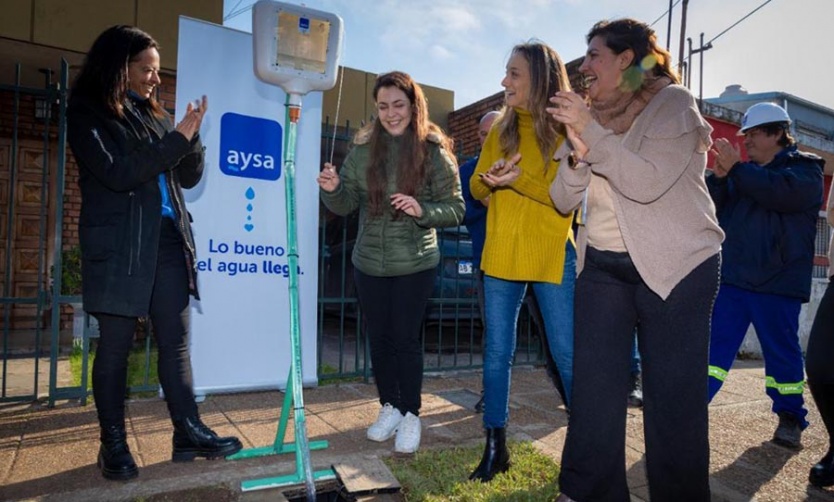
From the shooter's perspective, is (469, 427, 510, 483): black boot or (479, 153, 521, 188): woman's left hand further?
(469, 427, 510, 483): black boot

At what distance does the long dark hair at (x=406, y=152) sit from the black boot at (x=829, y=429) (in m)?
2.26

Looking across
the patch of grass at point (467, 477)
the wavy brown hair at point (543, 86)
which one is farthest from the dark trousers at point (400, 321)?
the wavy brown hair at point (543, 86)

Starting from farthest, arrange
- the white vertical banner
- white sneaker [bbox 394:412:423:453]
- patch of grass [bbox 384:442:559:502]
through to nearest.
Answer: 1. the white vertical banner
2. white sneaker [bbox 394:412:423:453]
3. patch of grass [bbox 384:442:559:502]

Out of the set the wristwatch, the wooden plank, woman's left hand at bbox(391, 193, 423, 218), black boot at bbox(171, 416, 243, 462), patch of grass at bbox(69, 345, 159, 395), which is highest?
the wristwatch

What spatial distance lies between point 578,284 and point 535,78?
3.24 feet

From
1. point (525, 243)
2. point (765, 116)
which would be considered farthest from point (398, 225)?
point (765, 116)

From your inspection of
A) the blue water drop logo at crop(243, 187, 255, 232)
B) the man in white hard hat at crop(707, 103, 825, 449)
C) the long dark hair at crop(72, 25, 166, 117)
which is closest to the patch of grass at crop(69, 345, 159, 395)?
the blue water drop logo at crop(243, 187, 255, 232)

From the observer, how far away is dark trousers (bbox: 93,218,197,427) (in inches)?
98.1

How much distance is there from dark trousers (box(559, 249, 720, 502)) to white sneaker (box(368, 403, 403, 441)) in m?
1.18

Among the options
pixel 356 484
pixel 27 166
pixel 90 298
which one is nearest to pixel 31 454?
pixel 90 298

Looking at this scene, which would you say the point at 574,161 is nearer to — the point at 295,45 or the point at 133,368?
the point at 295,45

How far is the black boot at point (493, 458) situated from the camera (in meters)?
2.50

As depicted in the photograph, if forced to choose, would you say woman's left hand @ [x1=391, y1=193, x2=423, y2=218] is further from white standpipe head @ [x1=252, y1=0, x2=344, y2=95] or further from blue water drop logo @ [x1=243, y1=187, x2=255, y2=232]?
blue water drop logo @ [x1=243, y1=187, x2=255, y2=232]

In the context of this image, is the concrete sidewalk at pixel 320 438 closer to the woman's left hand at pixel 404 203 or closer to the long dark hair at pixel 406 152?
the woman's left hand at pixel 404 203
